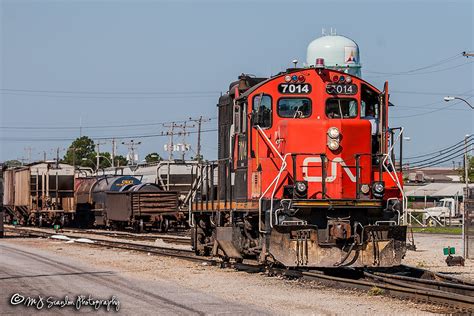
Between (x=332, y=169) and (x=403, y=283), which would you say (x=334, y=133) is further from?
(x=403, y=283)

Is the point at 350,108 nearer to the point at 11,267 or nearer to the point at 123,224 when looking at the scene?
the point at 11,267

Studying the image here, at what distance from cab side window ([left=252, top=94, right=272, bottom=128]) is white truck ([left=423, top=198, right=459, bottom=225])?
147 feet

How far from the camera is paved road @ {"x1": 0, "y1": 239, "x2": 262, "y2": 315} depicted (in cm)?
1251

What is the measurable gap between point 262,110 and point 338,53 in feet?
143

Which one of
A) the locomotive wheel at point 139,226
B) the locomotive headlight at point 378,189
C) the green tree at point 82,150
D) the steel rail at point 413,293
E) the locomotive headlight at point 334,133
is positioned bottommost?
the locomotive wheel at point 139,226

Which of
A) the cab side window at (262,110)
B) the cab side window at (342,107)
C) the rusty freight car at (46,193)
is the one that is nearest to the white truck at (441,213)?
the rusty freight car at (46,193)

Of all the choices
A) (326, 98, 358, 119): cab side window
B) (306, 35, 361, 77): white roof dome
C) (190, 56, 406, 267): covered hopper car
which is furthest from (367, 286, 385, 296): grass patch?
(306, 35, 361, 77): white roof dome

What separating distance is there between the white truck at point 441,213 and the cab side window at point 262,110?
4473 centimetres

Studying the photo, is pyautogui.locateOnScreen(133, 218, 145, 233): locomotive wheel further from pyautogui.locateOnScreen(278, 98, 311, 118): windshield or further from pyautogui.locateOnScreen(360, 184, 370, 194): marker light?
pyautogui.locateOnScreen(360, 184, 370, 194): marker light

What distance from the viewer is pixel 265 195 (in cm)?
1658

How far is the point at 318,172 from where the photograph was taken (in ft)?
54.6

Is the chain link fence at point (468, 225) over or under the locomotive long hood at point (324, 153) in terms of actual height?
under

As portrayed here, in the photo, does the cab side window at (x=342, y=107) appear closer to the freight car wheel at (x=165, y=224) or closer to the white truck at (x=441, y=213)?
the freight car wheel at (x=165, y=224)

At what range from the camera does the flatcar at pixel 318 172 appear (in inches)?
634
